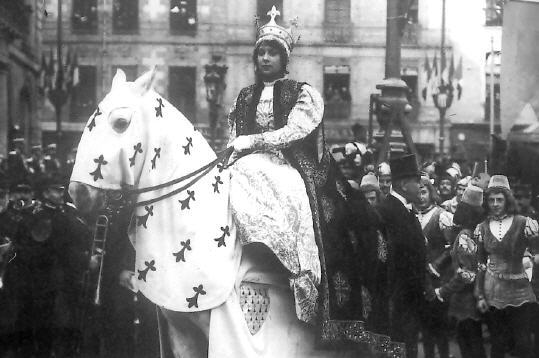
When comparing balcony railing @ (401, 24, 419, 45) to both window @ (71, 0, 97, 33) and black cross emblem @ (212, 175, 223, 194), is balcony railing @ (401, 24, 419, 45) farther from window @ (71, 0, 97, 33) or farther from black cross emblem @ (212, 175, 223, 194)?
black cross emblem @ (212, 175, 223, 194)

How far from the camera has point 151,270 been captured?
5.18m

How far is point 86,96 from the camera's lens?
2617 cm

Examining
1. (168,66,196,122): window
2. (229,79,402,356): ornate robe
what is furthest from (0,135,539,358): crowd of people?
(168,66,196,122): window

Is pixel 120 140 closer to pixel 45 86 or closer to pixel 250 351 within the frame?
pixel 250 351

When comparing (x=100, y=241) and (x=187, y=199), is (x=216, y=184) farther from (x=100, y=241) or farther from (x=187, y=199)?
(x=100, y=241)

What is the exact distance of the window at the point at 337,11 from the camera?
20.7 metres

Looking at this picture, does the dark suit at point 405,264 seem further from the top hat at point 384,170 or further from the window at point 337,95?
the window at point 337,95

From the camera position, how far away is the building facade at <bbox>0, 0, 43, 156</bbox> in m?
18.5

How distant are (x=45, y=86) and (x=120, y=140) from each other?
16255 mm

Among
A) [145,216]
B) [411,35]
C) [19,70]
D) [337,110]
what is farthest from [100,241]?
[411,35]

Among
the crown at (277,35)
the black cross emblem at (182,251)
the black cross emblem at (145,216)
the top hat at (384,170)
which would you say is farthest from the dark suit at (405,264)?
the black cross emblem at (145,216)

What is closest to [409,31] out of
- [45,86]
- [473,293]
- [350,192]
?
[45,86]

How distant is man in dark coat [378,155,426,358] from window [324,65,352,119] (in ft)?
60.5

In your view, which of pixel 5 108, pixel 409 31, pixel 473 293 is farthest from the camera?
pixel 409 31
